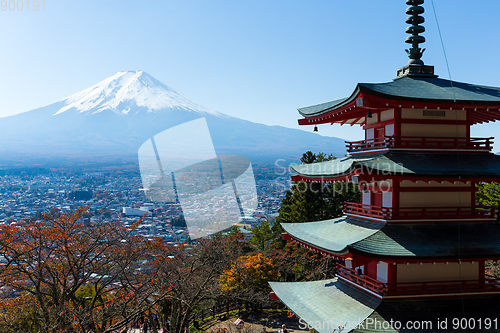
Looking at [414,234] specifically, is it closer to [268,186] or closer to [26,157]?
[268,186]

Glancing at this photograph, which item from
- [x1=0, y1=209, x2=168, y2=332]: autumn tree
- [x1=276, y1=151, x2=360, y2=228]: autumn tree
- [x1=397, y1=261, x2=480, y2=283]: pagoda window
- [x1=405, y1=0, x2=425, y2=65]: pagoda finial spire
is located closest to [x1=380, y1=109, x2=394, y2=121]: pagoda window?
[x1=405, y1=0, x2=425, y2=65]: pagoda finial spire

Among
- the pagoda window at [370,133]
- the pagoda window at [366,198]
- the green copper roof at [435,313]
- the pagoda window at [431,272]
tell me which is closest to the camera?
the green copper roof at [435,313]

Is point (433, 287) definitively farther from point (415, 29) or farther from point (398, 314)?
point (415, 29)

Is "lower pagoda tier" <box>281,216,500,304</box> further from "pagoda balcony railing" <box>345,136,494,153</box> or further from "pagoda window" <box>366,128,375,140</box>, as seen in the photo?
"pagoda window" <box>366,128,375,140</box>

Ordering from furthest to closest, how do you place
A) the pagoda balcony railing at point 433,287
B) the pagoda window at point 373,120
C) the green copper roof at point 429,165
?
the pagoda window at point 373,120, the pagoda balcony railing at point 433,287, the green copper roof at point 429,165

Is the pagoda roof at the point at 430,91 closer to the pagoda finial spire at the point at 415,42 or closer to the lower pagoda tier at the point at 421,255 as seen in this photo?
the pagoda finial spire at the point at 415,42

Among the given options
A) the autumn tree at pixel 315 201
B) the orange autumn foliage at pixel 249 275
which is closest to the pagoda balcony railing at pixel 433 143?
the orange autumn foliage at pixel 249 275
